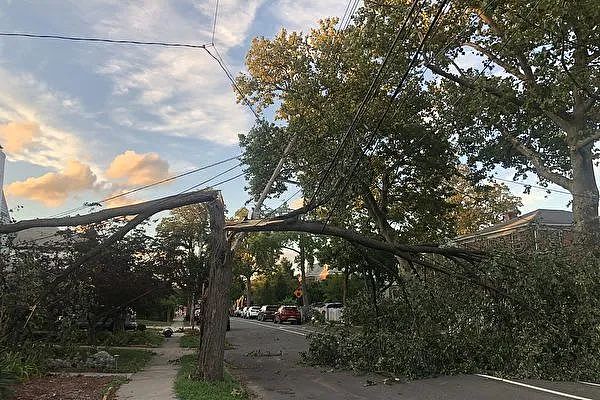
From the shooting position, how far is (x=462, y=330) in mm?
12711

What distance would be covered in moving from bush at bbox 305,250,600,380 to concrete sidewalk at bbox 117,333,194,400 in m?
4.79

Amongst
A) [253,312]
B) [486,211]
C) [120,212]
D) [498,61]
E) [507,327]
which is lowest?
[507,327]

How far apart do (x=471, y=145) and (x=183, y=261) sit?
13.0 metres

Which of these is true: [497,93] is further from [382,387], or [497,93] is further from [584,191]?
[382,387]

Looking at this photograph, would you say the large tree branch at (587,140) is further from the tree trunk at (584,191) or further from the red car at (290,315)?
the red car at (290,315)

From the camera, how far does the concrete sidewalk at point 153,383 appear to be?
9820mm

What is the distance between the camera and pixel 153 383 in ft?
37.5

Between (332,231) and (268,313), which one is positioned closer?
(332,231)

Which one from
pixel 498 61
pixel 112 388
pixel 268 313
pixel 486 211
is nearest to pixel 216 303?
pixel 112 388

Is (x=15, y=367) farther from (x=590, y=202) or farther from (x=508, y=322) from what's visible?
(x=590, y=202)

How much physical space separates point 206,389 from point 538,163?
1555 centimetres

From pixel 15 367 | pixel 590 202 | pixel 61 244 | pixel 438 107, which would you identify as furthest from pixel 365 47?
pixel 15 367

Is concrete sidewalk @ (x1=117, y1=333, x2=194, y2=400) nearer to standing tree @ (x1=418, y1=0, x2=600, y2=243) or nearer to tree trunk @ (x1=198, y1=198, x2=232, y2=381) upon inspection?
tree trunk @ (x1=198, y1=198, x2=232, y2=381)

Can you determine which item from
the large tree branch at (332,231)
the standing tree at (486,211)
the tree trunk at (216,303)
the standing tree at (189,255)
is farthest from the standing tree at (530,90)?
the standing tree at (486,211)
